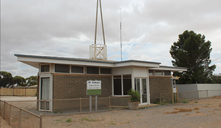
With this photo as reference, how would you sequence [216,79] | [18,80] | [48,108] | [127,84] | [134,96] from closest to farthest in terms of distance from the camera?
[48,108], [134,96], [127,84], [216,79], [18,80]

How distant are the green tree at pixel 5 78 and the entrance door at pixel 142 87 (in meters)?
57.6

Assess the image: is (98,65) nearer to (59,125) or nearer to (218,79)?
(59,125)

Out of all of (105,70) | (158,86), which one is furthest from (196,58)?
(105,70)

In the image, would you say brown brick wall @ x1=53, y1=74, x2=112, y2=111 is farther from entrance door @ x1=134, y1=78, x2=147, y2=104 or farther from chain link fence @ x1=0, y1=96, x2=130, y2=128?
entrance door @ x1=134, y1=78, x2=147, y2=104

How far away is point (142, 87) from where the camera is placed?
16.1m

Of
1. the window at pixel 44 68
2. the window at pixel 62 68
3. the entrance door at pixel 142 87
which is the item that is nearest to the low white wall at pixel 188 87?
the entrance door at pixel 142 87

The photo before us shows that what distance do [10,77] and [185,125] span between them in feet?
214

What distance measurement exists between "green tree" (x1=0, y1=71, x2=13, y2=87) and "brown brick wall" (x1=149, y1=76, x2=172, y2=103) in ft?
186

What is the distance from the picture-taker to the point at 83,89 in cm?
1436

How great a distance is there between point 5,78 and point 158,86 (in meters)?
57.1

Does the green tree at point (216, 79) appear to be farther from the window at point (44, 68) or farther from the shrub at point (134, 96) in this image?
the window at point (44, 68)

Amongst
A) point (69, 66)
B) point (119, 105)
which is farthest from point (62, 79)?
point (119, 105)

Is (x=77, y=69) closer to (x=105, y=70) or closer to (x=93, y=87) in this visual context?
(x=93, y=87)

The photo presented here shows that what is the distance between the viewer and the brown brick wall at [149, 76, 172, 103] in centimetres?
1819
